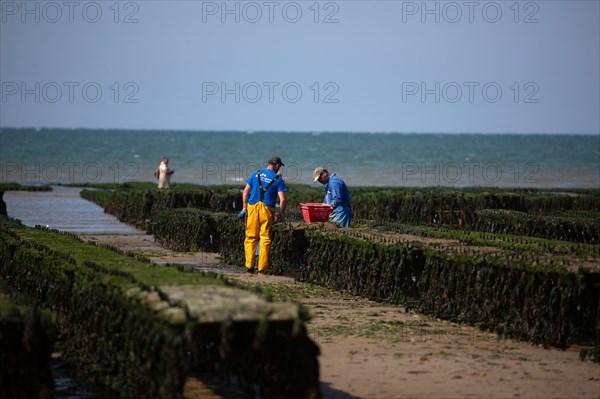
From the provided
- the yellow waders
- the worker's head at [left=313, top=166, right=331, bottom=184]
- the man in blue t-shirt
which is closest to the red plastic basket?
the worker's head at [left=313, top=166, right=331, bottom=184]

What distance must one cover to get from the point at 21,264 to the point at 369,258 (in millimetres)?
5527

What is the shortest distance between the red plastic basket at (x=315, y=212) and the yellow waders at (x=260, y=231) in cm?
169

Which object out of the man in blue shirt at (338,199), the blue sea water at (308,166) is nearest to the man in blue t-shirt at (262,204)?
the man in blue shirt at (338,199)

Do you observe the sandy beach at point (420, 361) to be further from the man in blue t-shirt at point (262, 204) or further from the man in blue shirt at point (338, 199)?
the man in blue shirt at point (338, 199)

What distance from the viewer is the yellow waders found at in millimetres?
18719

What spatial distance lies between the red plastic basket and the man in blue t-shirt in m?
1.51

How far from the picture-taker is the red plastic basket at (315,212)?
20.8m

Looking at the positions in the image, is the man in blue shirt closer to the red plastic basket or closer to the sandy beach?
the red plastic basket

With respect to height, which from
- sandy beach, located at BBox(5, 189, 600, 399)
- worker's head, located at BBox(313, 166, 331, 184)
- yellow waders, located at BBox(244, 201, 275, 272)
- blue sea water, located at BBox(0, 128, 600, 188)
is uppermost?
blue sea water, located at BBox(0, 128, 600, 188)

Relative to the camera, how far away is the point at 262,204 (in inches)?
A: 734

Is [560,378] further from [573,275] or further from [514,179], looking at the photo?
[514,179]

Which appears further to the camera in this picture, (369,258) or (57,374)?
(369,258)

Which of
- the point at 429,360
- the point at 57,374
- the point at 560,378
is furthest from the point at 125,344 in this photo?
the point at 560,378

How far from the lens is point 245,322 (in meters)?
8.97
